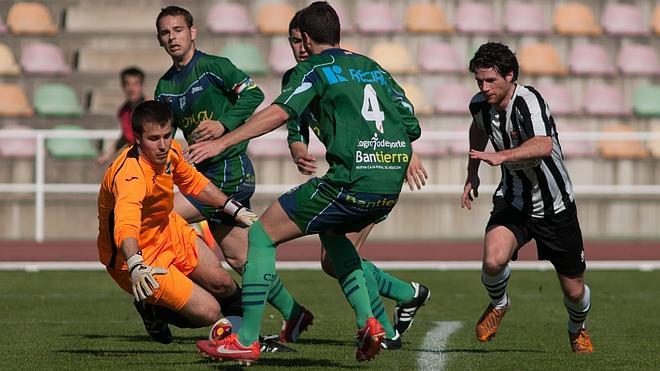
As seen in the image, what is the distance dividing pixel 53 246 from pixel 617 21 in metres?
10.2

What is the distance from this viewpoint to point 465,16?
21625 millimetres

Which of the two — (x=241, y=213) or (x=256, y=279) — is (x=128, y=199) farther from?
(x=256, y=279)

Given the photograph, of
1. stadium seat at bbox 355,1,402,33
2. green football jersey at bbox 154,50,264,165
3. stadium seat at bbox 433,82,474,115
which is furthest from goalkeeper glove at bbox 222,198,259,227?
stadium seat at bbox 355,1,402,33

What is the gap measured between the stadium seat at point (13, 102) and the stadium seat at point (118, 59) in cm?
100

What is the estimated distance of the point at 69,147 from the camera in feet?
65.1

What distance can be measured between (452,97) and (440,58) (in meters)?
0.87

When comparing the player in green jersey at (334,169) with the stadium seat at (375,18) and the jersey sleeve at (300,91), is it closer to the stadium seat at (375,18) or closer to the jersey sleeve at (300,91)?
the jersey sleeve at (300,91)

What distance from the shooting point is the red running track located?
50.8 feet

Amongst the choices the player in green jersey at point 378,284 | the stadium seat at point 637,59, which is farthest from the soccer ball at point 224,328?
the stadium seat at point 637,59

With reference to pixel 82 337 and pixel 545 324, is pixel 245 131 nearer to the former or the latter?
pixel 82 337

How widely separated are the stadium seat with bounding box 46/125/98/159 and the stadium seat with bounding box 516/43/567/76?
6691mm

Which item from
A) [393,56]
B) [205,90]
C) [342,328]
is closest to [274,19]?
[393,56]

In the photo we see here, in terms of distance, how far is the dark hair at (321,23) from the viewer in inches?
280

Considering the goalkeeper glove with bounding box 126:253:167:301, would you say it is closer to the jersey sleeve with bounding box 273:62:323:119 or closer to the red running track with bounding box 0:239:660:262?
the jersey sleeve with bounding box 273:62:323:119
